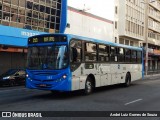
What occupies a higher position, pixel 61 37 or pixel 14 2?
pixel 14 2

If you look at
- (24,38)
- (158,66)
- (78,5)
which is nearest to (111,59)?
(24,38)

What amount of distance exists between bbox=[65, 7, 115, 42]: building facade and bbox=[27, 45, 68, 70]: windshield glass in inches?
1105

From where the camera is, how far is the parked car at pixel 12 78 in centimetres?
2548

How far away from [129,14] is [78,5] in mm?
19099

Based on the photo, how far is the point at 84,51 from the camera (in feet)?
54.9

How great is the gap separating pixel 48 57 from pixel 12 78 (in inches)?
448

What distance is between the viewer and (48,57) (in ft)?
50.2

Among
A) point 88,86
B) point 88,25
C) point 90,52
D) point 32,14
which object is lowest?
point 88,86

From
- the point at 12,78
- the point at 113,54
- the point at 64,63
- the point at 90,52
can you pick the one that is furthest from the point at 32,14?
the point at 64,63

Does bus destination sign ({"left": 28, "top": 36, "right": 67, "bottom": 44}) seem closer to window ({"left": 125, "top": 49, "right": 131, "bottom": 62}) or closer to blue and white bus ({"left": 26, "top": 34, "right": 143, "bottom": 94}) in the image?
blue and white bus ({"left": 26, "top": 34, "right": 143, "bottom": 94})

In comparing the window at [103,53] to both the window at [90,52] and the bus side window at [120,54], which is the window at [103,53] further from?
the bus side window at [120,54]

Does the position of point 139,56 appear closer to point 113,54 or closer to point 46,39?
point 113,54

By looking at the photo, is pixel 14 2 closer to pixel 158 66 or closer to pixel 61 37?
pixel 61 37

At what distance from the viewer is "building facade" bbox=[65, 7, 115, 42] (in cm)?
4516
